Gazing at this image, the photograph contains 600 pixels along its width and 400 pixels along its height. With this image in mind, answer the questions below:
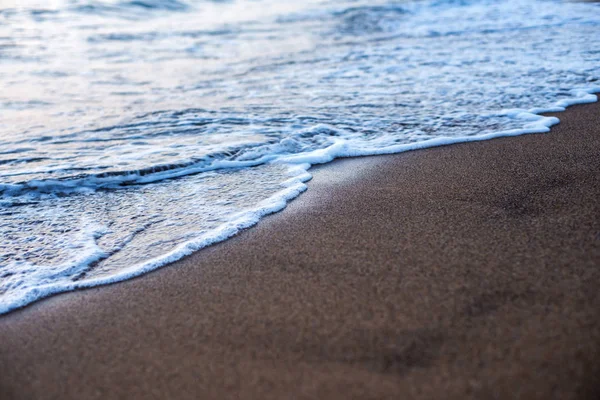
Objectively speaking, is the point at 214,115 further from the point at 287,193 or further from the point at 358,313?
the point at 358,313

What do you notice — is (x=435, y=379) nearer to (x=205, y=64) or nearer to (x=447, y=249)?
(x=447, y=249)

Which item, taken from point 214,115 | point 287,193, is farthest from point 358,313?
point 214,115

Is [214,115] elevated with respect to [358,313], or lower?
elevated

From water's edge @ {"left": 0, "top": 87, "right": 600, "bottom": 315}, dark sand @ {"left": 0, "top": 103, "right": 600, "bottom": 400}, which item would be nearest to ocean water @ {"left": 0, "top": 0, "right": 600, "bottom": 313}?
water's edge @ {"left": 0, "top": 87, "right": 600, "bottom": 315}

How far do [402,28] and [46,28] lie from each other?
283 inches

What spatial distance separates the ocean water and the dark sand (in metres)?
0.30

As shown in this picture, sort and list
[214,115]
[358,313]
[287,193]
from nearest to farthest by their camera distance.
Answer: [358,313]
[287,193]
[214,115]

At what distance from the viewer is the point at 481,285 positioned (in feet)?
6.22

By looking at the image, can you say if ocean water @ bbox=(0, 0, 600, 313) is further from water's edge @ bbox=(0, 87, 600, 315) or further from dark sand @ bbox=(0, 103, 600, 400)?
dark sand @ bbox=(0, 103, 600, 400)

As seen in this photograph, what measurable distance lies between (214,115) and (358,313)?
10.6 feet

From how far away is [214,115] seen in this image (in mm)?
4684

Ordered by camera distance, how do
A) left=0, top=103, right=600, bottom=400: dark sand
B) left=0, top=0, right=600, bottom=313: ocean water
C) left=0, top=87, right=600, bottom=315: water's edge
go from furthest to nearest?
1. left=0, top=0, right=600, bottom=313: ocean water
2. left=0, top=87, right=600, bottom=315: water's edge
3. left=0, top=103, right=600, bottom=400: dark sand

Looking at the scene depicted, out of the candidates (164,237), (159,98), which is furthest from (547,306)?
(159,98)

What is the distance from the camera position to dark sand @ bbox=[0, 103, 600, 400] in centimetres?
153
